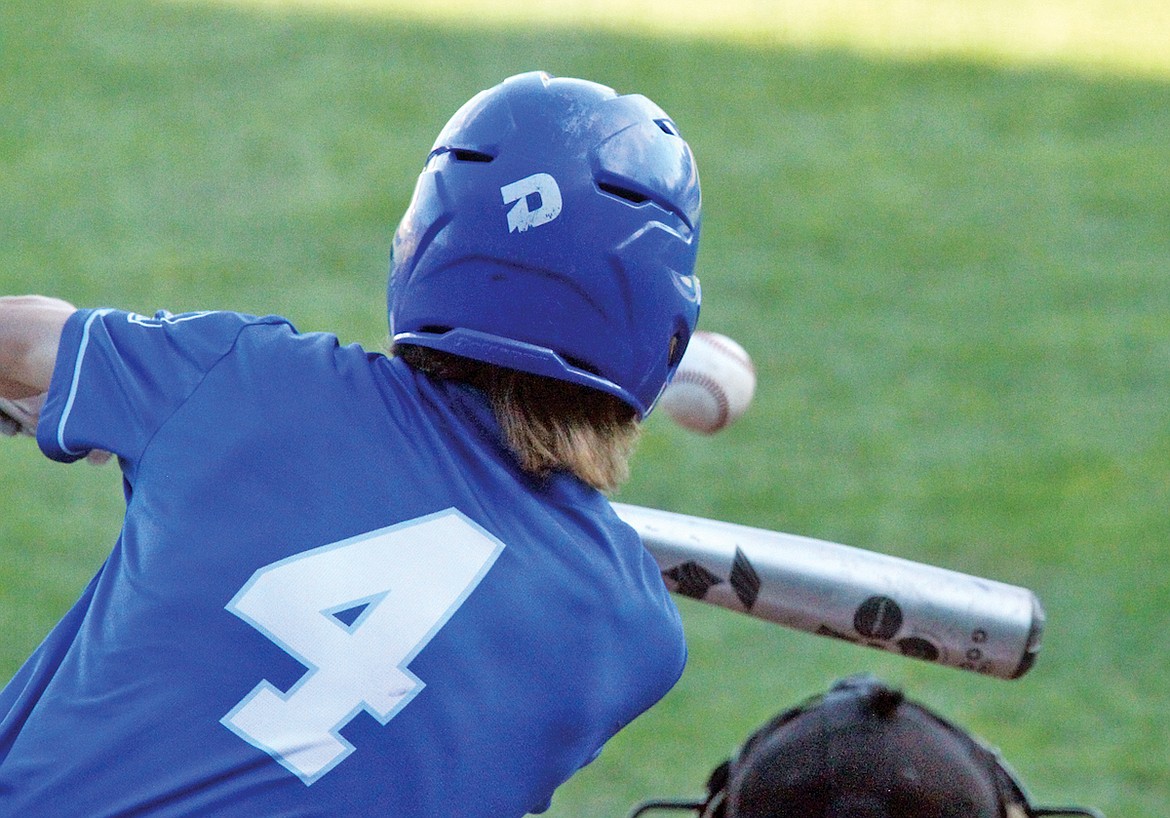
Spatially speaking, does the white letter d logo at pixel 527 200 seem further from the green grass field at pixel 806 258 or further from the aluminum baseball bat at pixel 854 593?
the green grass field at pixel 806 258

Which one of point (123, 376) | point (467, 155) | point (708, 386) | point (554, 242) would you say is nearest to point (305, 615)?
point (123, 376)

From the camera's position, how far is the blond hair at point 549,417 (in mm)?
2322

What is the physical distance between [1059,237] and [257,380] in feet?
23.6

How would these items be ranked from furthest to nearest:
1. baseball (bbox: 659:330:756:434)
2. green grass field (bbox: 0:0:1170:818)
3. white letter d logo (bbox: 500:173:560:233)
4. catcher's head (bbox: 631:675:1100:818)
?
green grass field (bbox: 0:0:1170:818) < baseball (bbox: 659:330:756:434) < catcher's head (bbox: 631:675:1100:818) < white letter d logo (bbox: 500:173:560:233)

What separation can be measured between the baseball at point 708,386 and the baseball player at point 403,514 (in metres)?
0.47

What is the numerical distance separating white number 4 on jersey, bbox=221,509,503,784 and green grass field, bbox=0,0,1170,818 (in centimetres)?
290

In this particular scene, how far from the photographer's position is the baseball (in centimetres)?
298

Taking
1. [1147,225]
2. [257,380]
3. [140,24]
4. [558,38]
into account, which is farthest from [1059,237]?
[257,380]

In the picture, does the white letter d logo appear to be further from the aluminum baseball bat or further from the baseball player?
the aluminum baseball bat

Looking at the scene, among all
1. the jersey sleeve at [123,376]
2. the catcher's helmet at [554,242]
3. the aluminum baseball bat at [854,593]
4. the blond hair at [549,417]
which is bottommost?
the aluminum baseball bat at [854,593]

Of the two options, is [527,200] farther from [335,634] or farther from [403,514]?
[335,634]

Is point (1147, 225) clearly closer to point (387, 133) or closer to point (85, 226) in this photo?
point (387, 133)

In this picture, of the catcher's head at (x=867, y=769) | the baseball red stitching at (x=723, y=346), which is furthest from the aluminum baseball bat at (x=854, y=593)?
the baseball red stitching at (x=723, y=346)

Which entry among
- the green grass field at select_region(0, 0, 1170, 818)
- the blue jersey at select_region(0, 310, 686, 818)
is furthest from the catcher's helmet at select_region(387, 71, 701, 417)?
the green grass field at select_region(0, 0, 1170, 818)
